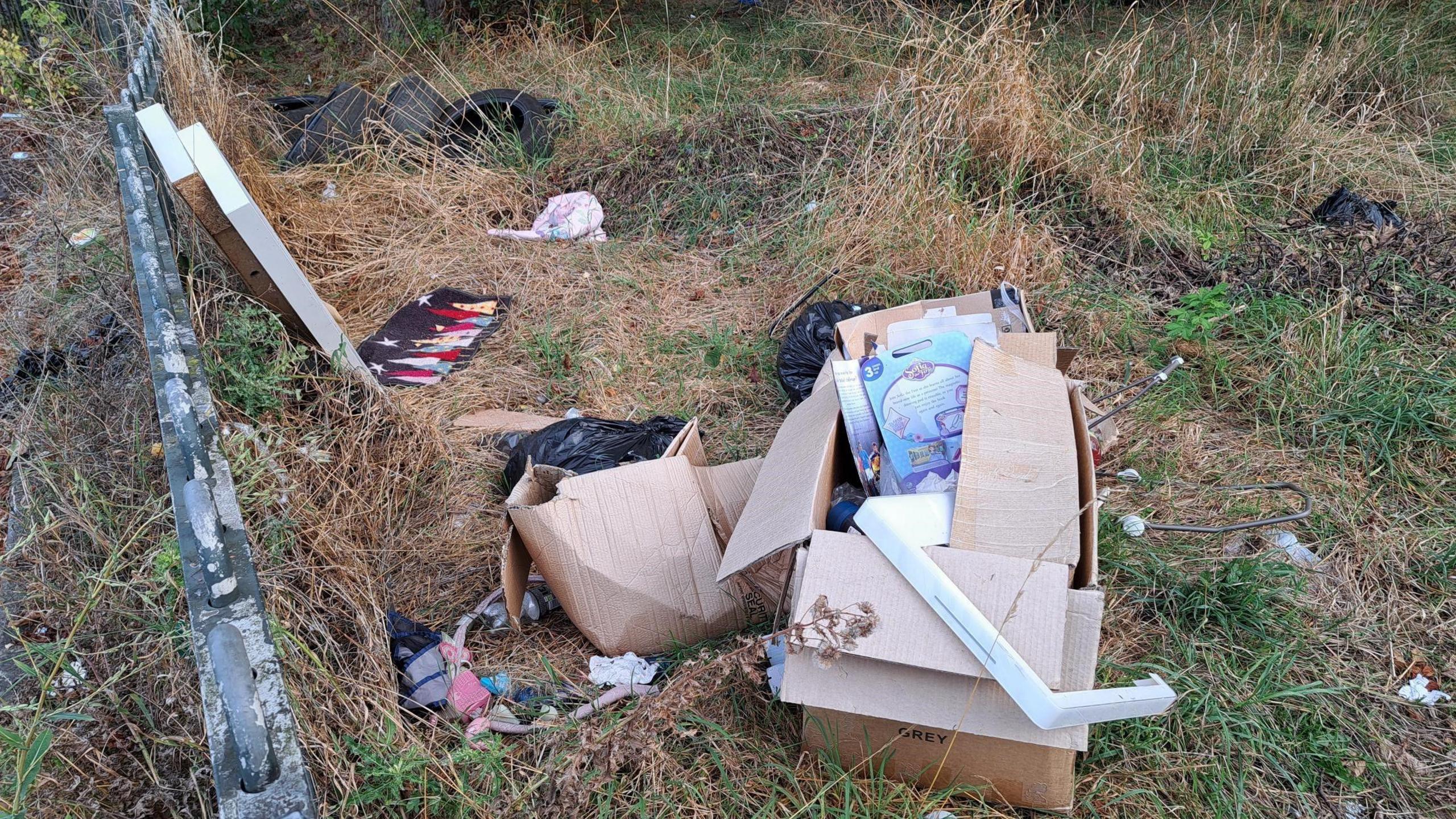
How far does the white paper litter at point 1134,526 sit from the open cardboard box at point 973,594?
0.60 m

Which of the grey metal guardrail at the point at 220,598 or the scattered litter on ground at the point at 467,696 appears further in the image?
the scattered litter on ground at the point at 467,696

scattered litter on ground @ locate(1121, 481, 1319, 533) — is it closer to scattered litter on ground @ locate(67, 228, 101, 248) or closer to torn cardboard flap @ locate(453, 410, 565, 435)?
torn cardboard flap @ locate(453, 410, 565, 435)

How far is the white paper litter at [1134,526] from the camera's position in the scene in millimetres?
2535

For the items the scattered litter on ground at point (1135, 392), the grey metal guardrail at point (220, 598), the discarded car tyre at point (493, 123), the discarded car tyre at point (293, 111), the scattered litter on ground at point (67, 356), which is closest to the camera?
the grey metal guardrail at point (220, 598)

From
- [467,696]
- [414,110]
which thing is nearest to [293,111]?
[414,110]

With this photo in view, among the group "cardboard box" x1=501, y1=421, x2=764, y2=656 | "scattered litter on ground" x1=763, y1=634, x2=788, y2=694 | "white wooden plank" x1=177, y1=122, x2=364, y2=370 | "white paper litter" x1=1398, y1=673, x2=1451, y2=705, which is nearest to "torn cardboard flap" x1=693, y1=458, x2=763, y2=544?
"cardboard box" x1=501, y1=421, x2=764, y2=656

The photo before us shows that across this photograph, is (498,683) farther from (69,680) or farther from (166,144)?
(166,144)

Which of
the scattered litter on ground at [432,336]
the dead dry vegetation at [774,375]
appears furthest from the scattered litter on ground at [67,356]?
the scattered litter on ground at [432,336]

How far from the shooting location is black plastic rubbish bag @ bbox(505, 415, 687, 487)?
2701 mm

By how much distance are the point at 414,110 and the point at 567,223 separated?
1.36 metres

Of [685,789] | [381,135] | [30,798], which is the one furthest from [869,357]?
[381,135]

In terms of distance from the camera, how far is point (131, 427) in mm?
2432

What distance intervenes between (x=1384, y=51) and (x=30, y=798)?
6.80 meters

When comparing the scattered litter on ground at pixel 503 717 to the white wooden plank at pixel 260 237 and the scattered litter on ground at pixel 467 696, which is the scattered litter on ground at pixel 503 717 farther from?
the white wooden plank at pixel 260 237
